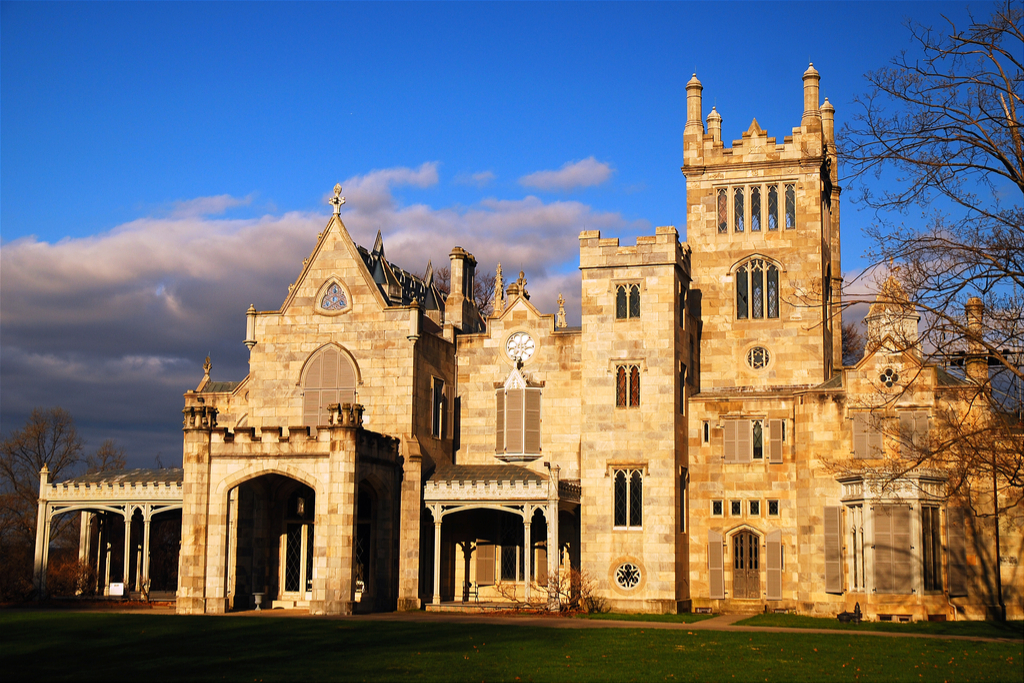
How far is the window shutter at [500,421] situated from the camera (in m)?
40.9

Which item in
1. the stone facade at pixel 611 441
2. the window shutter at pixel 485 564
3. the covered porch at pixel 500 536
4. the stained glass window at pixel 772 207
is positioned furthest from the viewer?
the stained glass window at pixel 772 207

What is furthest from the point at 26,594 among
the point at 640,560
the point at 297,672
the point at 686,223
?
the point at 686,223

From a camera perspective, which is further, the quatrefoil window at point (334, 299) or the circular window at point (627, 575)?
the quatrefoil window at point (334, 299)

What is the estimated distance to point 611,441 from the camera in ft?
125

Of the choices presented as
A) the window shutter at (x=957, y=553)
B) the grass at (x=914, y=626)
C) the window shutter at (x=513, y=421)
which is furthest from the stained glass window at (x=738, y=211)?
the grass at (x=914, y=626)

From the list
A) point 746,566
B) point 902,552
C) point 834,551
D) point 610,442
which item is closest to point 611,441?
point 610,442

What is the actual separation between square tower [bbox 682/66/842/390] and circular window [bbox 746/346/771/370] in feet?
0.12

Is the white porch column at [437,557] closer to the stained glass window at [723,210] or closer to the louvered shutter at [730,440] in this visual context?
the louvered shutter at [730,440]

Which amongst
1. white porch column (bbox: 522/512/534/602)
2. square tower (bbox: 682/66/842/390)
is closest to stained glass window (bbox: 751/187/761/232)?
square tower (bbox: 682/66/842/390)

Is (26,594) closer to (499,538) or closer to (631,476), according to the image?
(499,538)

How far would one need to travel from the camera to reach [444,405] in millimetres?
41281

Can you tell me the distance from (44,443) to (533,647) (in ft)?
155

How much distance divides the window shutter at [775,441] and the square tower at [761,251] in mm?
2502

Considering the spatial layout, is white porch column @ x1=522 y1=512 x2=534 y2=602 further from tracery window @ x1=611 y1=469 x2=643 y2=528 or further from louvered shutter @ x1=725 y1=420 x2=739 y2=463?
louvered shutter @ x1=725 y1=420 x2=739 y2=463
